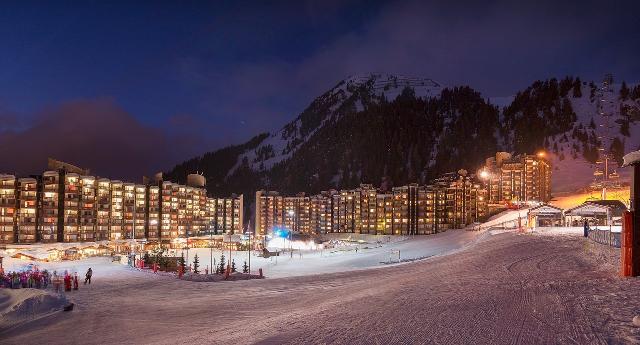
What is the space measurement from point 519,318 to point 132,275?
31.5 metres

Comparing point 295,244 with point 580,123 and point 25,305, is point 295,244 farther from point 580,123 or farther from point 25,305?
point 580,123

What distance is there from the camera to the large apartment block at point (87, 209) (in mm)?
86500

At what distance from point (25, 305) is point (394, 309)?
16132 millimetres

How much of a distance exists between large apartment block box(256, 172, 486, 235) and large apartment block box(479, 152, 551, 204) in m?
5.48

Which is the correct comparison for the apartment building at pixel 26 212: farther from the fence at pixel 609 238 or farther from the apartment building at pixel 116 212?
the fence at pixel 609 238

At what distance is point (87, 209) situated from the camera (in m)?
95.9

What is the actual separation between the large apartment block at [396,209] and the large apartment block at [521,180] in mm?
5479

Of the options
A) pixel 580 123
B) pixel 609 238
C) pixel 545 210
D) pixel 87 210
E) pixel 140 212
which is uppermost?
pixel 580 123

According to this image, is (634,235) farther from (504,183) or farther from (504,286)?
(504,183)

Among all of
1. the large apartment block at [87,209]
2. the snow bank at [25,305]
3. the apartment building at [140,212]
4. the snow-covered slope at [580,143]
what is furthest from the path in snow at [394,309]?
the snow-covered slope at [580,143]

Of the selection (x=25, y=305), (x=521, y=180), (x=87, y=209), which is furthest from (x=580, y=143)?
(x=25, y=305)

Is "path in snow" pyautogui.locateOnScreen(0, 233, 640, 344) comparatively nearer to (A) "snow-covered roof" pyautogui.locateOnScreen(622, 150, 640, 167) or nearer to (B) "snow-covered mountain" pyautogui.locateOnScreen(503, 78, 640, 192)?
→ (A) "snow-covered roof" pyautogui.locateOnScreen(622, 150, 640, 167)

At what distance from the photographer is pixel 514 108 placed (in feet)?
625

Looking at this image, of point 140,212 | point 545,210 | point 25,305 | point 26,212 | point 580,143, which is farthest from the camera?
point 580,143
